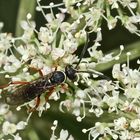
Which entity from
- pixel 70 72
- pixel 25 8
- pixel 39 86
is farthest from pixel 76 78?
pixel 25 8

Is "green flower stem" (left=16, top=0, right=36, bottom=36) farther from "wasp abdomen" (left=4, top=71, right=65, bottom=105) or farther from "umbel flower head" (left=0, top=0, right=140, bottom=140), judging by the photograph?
"wasp abdomen" (left=4, top=71, right=65, bottom=105)

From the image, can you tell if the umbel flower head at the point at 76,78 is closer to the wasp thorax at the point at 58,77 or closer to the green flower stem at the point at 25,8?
the wasp thorax at the point at 58,77

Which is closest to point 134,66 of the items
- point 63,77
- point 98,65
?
point 98,65

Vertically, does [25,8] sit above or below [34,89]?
above

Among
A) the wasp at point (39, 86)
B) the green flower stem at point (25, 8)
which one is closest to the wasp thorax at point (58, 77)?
the wasp at point (39, 86)

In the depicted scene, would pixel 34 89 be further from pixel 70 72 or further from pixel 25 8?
pixel 25 8

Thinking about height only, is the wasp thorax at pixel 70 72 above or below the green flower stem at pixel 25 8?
below

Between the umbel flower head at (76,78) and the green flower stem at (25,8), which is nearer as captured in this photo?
the umbel flower head at (76,78)

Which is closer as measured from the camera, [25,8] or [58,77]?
[58,77]
